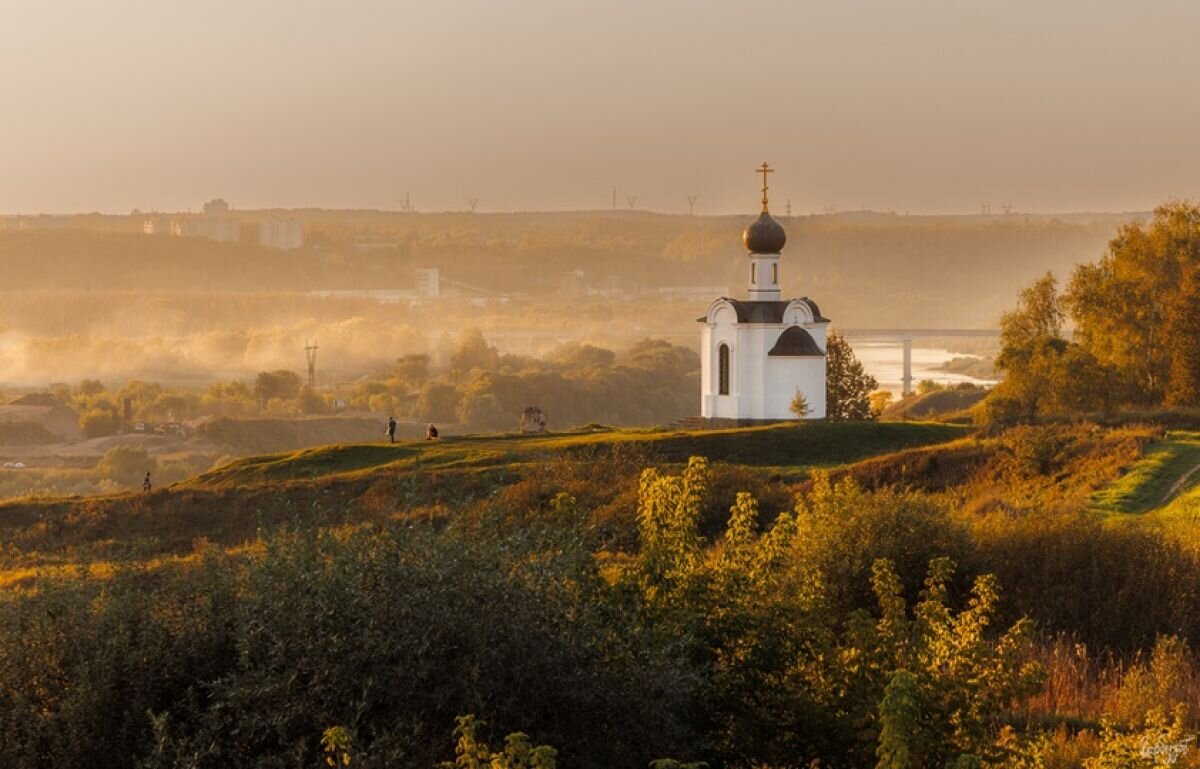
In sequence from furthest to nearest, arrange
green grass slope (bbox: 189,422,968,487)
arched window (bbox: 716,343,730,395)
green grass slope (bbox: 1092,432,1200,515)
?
arched window (bbox: 716,343,730,395) < green grass slope (bbox: 189,422,968,487) < green grass slope (bbox: 1092,432,1200,515)

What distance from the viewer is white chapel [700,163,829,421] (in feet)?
178

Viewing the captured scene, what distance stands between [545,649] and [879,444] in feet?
110

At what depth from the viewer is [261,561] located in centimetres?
1049

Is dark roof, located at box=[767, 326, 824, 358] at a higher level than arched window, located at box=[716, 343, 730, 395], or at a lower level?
higher

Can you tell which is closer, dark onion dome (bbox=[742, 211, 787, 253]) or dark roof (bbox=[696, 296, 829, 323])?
dark roof (bbox=[696, 296, 829, 323])

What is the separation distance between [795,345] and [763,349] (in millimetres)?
1197

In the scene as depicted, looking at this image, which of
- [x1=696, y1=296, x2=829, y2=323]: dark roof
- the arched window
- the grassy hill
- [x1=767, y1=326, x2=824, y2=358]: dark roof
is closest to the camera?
the grassy hill

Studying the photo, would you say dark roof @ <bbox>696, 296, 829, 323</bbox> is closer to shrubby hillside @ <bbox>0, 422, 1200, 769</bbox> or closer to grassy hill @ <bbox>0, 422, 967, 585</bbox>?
grassy hill @ <bbox>0, 422, 967, 585</bbox>

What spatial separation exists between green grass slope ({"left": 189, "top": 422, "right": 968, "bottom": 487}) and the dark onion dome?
10140 millimetres

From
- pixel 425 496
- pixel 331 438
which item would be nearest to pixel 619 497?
pixel 425 496

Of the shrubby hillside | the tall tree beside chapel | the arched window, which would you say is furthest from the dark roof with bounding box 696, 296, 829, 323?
the shrubby hillside

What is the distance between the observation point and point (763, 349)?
54375 mm

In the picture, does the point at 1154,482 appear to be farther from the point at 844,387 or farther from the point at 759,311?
the point at 844,387

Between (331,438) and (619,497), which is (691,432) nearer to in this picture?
(619,497)
